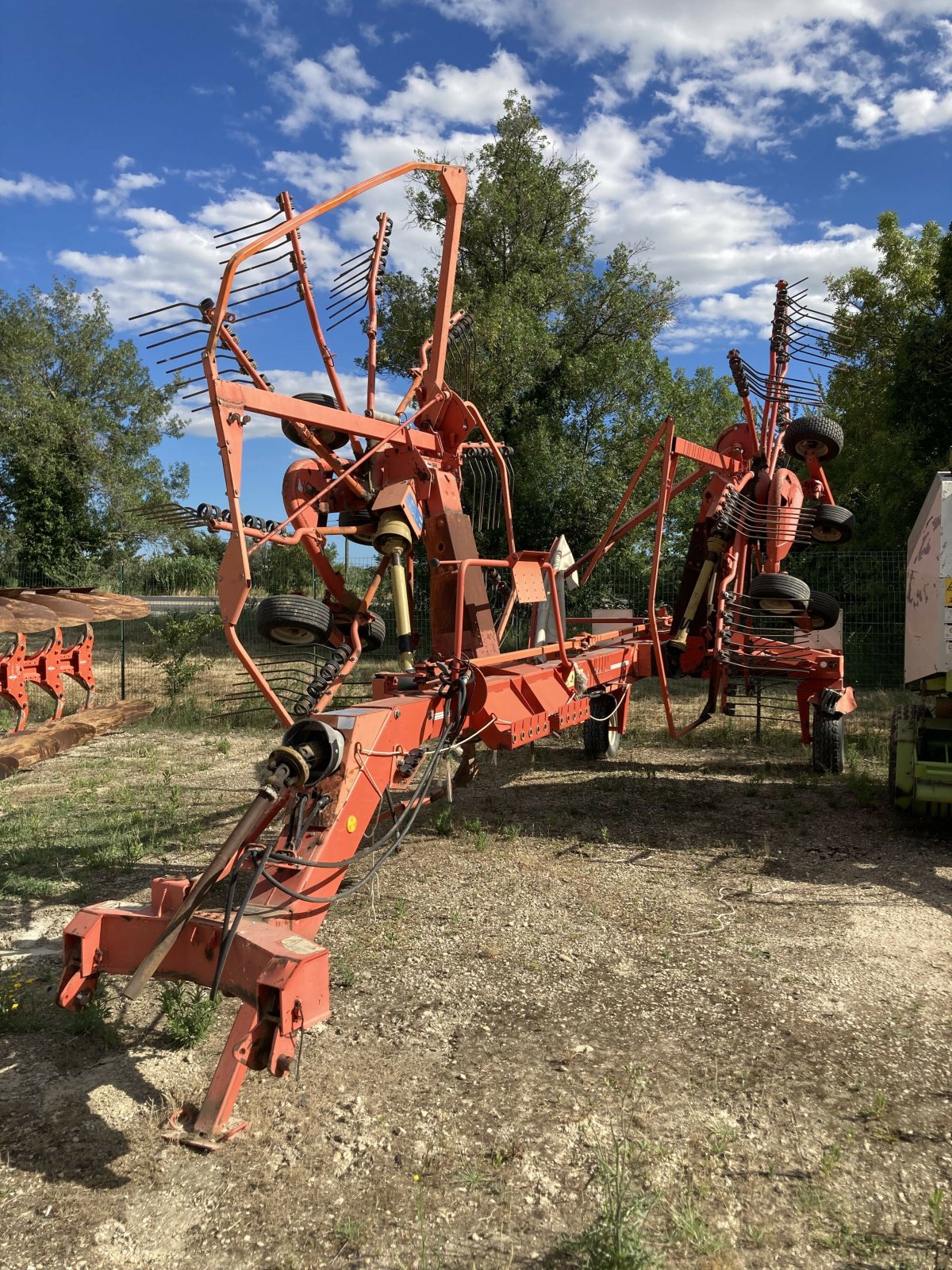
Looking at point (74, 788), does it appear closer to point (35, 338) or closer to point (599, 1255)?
point (599, 1255)

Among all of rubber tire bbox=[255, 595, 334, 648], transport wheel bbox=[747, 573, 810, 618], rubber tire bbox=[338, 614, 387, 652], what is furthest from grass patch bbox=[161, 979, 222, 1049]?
transport wheel bbox=[747, 573, 810, 618]

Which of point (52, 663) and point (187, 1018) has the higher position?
point (52, 663)

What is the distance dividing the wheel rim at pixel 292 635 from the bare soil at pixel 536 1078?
5.48 feet

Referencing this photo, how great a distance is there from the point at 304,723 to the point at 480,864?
3066 millimetres

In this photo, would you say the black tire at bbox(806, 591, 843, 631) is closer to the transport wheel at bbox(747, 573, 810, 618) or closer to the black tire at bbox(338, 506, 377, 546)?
the transport wheel at bbox(747, 573, 810, 618)

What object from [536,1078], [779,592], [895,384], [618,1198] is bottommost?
[536,1078]

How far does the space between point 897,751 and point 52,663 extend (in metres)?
9.31

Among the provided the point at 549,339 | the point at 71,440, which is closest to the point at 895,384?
the point at 549,339

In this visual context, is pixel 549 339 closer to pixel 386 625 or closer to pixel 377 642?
pixel 386 625

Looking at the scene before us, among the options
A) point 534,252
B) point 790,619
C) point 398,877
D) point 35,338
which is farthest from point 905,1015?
point 35,338

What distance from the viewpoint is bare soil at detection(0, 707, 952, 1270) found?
2713 millimetres

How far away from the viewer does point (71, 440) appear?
28844mm

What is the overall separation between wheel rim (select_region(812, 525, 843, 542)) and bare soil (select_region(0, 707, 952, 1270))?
3.14 meters

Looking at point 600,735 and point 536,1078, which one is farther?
point 600,735
